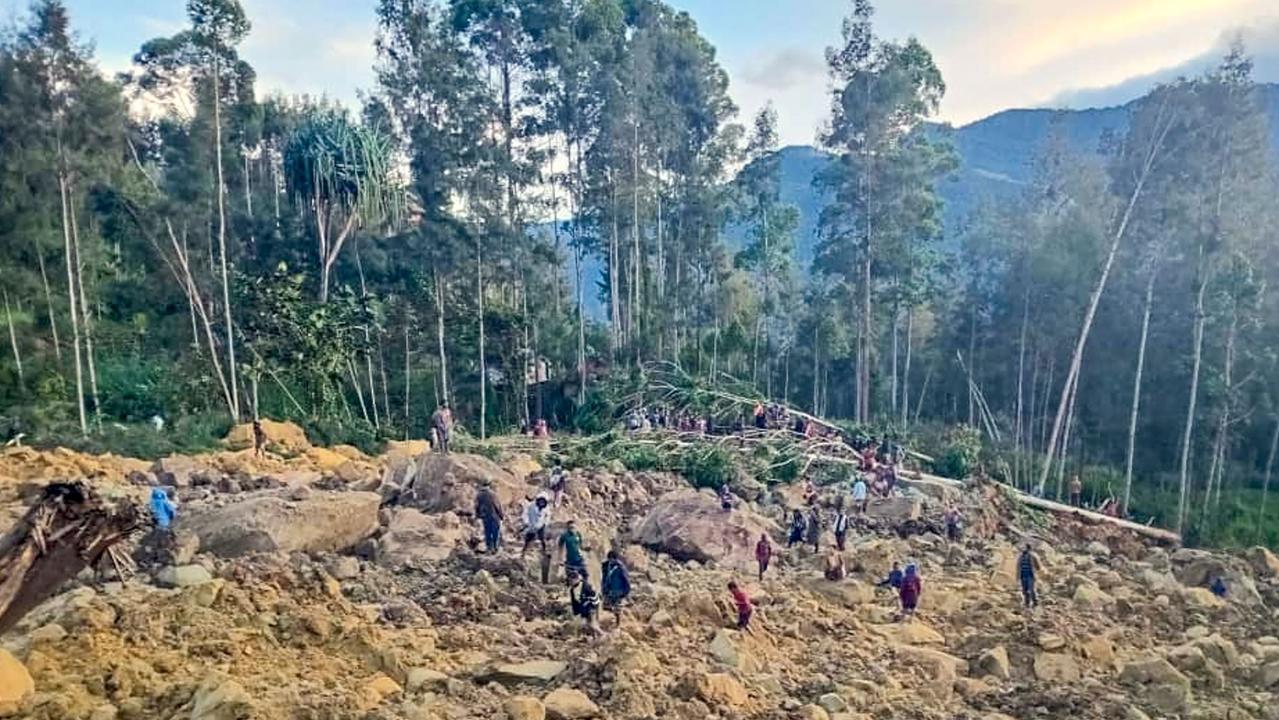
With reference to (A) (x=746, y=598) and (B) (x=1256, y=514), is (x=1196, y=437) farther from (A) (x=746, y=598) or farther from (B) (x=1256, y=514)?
(A) (x=746, y=598)

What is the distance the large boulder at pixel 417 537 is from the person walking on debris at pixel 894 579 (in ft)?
18.9

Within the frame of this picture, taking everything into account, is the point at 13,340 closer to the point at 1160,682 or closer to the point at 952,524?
the point at 952,524

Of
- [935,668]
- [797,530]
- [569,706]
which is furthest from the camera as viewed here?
[797,530]

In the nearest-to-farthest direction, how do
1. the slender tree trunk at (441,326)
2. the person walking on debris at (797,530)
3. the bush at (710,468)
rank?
the person walking on debris at (797,530) → the bush at (710,468) → the slender tree trunk at (441,326)

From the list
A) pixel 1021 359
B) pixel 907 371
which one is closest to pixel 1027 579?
pixel 1021 359

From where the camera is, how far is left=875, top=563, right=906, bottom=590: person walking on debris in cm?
1227

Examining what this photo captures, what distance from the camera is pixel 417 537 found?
1159 centimetres

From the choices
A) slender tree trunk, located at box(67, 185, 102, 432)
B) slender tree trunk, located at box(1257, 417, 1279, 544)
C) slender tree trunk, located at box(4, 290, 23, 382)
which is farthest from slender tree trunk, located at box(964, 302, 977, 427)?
slender tree trunk, located at box(4, 290, 23, 382)

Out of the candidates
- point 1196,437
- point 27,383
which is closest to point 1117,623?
point 1196,437

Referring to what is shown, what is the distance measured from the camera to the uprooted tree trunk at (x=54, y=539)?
215 inches

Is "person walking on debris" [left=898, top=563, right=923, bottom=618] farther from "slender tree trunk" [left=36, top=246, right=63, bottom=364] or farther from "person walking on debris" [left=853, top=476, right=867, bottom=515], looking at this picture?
"slender tree trunk" [left=36, top=246, right=63, bottom=364]

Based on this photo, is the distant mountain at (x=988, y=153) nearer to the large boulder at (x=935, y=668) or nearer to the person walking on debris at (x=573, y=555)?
the large boulder at (x=935, y=668)

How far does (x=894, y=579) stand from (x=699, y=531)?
2739 millimetres

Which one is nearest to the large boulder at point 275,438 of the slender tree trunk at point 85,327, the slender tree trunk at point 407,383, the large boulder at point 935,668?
the slender tree trunk at point 85,327
